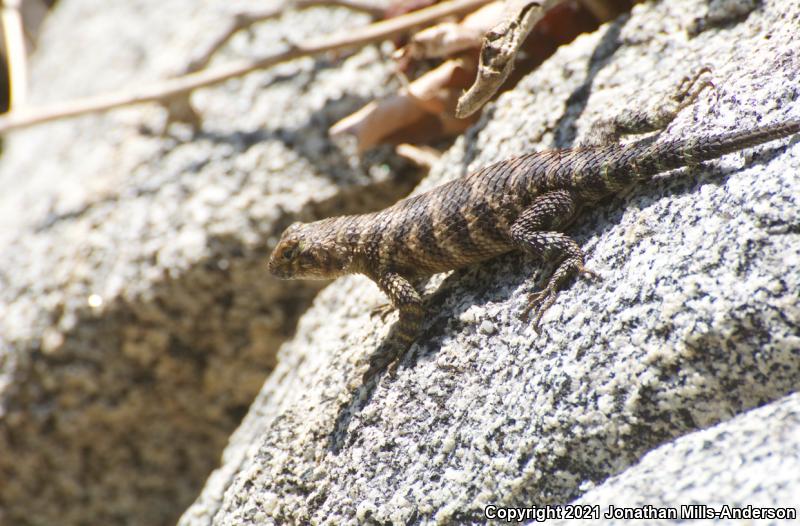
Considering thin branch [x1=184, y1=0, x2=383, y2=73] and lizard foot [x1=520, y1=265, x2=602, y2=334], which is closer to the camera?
lizard foot [x1=520, y1=265, x2=602, y2=334]

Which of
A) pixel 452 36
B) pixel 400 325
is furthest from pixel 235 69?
pixel 400 325

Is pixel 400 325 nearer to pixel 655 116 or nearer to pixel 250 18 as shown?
pixel 655 116

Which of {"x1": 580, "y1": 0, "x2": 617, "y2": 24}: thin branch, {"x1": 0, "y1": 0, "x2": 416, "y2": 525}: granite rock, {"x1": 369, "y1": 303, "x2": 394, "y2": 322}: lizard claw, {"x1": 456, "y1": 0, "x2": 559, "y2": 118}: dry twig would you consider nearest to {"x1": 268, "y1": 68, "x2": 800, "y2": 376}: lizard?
{"x1": 369, "y1": 303, "x2": 394, "y2": 322}: lizard claw

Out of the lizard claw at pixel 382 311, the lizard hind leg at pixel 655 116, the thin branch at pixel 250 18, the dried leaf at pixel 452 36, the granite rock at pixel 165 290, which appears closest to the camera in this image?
the lizard hind leg at pixel 655 116

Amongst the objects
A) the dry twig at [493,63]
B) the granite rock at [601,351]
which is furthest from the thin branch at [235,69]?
the dry twig at [493,63]

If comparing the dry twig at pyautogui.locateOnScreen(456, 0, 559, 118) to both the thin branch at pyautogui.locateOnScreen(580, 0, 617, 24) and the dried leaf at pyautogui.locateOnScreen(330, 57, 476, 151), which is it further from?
the thin branch at pyautogui.locateOnScreen(580, 0, 617, 24)

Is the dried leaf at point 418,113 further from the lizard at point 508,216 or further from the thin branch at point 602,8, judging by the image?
the lizard at point 508,216
